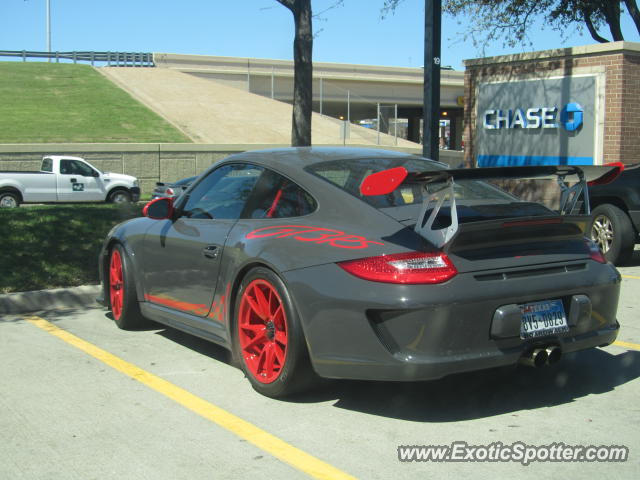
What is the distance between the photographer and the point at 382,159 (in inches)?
215

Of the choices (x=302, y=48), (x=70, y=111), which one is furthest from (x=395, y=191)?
(x=70, y=111)

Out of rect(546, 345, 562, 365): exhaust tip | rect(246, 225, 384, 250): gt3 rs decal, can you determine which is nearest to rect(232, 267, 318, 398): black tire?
rect(246, 225, 384, 250): gt3 rs decal

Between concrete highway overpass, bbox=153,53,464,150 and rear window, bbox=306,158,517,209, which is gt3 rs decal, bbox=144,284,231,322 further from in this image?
concrete highway overpass, bbox=153,53,464,150

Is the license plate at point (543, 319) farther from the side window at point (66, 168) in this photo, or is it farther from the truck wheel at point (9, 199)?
the side window at point (66, 168)

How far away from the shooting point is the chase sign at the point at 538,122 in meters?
15.8

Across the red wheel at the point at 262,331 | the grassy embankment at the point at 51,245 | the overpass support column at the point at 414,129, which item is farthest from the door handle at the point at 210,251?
the overpass support column at the point at 414,129

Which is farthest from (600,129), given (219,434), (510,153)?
(219,434)

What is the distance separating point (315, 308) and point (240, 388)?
3.39 ft

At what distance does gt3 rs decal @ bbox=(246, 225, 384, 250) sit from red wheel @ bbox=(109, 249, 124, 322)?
7.06ft

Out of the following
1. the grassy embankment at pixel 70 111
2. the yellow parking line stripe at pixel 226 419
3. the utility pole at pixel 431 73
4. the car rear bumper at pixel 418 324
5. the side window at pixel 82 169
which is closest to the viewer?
the yellow parking line stripe at pixel 226 419

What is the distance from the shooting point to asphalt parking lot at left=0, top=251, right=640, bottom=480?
375 cm

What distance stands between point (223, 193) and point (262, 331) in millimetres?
1355

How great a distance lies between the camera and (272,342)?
4766mm

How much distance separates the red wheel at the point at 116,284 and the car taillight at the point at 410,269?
311 cm
